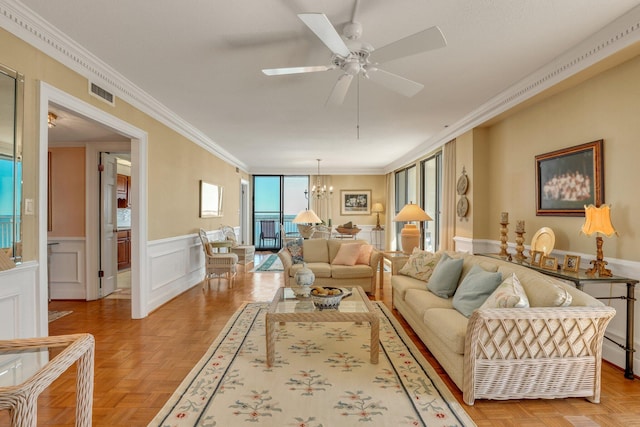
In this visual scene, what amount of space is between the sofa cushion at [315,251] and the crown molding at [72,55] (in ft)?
8.83

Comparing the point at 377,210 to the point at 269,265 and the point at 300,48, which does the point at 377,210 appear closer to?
the point at 269,265

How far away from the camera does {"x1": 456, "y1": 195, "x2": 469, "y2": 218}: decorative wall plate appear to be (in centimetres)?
487

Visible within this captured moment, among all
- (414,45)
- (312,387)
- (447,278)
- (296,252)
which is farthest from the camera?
(296,252)

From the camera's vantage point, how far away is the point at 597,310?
2.07 metres

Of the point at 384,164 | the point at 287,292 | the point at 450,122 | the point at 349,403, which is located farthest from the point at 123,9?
the point at 384,164

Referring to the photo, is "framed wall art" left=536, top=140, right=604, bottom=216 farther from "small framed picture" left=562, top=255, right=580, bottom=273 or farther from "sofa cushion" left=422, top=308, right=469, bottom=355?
"sofa cushion" left=422, top=308, right=469, bottom=355

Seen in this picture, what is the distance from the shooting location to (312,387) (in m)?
2.34

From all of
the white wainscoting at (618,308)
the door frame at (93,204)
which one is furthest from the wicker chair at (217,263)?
the white wainscoting at (618,308)

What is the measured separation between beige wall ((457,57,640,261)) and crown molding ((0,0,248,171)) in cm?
427

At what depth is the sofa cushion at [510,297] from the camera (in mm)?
2207

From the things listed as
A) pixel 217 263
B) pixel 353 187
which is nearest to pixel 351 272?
pixel 217 263

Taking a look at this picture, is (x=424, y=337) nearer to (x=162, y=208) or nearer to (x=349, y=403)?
(x=349, y=403)

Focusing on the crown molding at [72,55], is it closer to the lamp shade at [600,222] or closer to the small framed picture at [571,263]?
the lamp shade at [600,222]

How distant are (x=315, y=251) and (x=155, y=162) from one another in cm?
262
